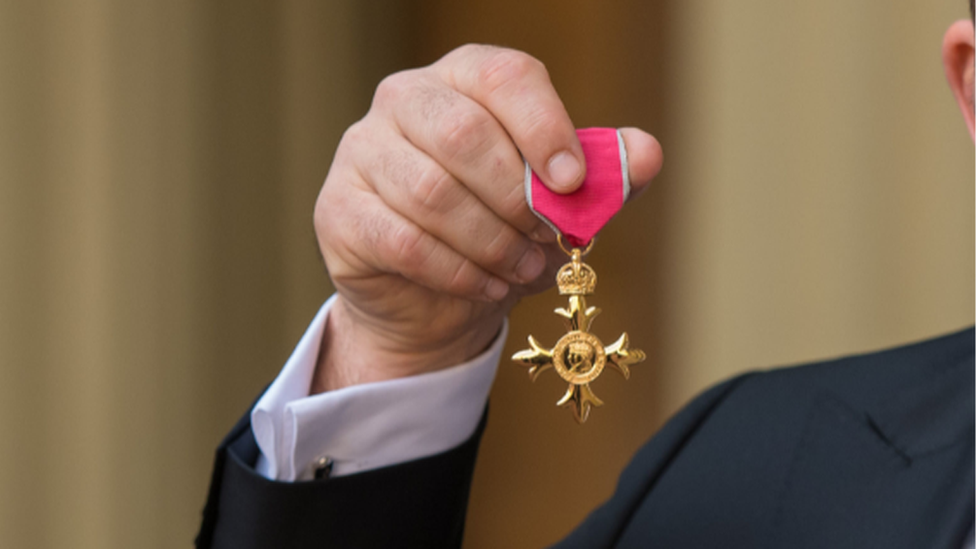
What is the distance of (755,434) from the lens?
1255 mm

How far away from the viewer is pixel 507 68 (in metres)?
0.78

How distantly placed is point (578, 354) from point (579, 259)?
0.09 meters

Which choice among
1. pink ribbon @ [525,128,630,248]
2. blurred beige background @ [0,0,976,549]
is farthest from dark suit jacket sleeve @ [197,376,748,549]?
blurred beige background @ [0,0,976,549]

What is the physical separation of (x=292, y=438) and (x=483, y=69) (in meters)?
0.54

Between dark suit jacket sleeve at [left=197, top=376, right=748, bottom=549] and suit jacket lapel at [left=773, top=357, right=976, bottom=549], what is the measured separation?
413mm

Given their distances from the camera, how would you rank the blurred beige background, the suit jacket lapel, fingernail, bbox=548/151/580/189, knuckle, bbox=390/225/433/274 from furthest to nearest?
the blurred beige background < the suit jacket lapel < knuckle, bbox=390/225/433/274 < fingernail, bbox=548/151/580/189

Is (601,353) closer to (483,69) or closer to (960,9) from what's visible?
(483,69)

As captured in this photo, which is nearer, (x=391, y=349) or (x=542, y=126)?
(x=542, y=126)

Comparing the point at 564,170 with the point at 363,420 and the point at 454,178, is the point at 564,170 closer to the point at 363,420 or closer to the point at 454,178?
the point at 454,178

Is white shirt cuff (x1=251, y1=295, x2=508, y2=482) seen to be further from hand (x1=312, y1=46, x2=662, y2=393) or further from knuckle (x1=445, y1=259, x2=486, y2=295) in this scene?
knuckle (x1=445, y1=259, x2=486, y2=295)

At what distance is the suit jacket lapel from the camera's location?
0.96 metres

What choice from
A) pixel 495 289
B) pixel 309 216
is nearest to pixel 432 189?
pixel 495 289

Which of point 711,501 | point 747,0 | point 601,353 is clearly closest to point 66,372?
point 711,501

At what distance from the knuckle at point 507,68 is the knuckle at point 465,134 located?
30 mm
